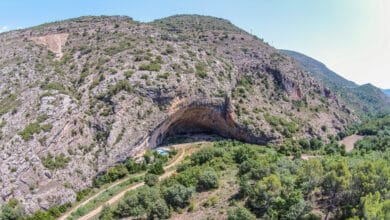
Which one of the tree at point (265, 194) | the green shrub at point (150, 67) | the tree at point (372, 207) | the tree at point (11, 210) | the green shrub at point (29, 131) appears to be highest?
the green shrub at point (150, 67)

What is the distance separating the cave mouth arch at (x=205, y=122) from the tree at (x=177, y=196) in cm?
3505

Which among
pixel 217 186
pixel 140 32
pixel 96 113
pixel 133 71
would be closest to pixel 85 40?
Answer: pixel 140 32

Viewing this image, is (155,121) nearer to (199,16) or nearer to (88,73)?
(88,73)

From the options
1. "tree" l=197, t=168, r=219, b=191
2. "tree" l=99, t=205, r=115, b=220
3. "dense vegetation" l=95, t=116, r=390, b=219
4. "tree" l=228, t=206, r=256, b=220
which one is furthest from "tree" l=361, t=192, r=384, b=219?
"tree" l=99, t=205, r=115, b=220

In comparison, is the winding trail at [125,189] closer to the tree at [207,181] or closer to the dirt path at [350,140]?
the tree at [207,181]

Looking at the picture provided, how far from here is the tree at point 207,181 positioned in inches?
2007

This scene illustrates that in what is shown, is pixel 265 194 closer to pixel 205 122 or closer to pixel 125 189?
pixel 125 189

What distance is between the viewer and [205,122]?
300 ft

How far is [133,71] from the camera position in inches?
3334

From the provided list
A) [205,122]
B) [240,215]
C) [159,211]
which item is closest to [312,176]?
[240,215]

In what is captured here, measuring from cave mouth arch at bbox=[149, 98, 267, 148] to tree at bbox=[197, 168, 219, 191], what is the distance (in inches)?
1255

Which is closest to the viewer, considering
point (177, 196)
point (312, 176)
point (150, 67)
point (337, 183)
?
point (337, 183)

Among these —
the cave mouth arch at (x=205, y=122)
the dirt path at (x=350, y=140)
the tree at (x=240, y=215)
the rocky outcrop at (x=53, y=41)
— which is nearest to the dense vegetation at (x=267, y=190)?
the tree at (x=240, y=215)

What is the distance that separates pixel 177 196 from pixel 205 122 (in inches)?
1816
